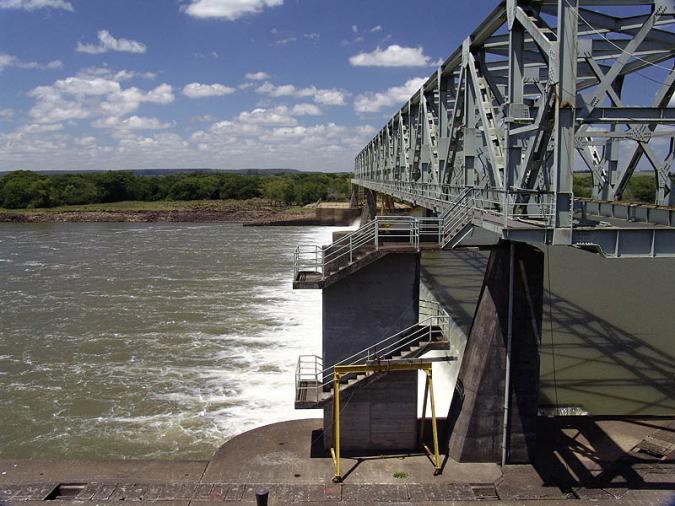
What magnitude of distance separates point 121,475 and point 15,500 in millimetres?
2143

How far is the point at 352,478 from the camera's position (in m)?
13.6

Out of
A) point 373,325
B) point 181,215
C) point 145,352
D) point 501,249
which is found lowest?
point 145,352

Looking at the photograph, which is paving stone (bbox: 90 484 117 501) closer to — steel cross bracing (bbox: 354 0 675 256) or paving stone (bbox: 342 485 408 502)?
paving stone (bbox: 342 485 408 502)

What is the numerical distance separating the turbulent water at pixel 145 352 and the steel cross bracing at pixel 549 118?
9.04m

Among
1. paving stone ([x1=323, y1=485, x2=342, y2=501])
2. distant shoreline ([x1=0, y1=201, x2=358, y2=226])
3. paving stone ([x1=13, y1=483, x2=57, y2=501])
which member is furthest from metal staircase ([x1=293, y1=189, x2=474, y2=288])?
distant shoreline ([x1=0, y1=201, x2=358, y2=226])

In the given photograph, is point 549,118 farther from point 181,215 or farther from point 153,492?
point 181,215

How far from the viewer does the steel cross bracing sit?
10.2 meters

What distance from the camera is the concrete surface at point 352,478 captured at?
12.7m

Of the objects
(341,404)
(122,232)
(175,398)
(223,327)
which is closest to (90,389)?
(175,398)

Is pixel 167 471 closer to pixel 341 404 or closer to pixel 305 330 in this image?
pixel 341 404

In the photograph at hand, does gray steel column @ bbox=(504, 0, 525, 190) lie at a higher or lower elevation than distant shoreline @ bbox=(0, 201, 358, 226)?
higher

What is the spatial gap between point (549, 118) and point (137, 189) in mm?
117813

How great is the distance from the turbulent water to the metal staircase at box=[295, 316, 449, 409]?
4506mm

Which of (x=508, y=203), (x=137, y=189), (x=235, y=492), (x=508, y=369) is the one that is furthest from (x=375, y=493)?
(x=137, y=189)
